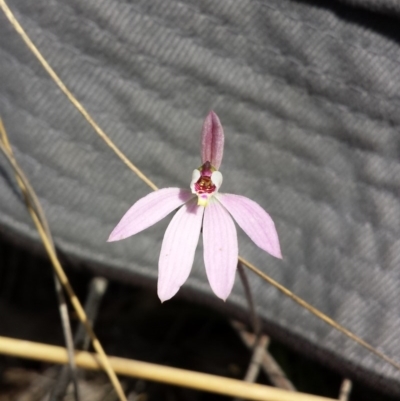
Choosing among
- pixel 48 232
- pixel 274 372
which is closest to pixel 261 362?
pixel 274 372

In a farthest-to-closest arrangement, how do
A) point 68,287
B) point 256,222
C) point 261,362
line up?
point 261,362 → point 68,287 → point 256,222

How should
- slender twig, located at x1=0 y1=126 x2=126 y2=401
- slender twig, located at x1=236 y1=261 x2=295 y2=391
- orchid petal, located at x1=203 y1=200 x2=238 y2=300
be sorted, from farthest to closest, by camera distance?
slender twig, located at x1=236 y1=261 x2=295 y2=391, slender twig, located at x1=0 y1=126 x2=126 y2=401, orchid petal, located at x1=203 y1=200 x2=238 y2=300

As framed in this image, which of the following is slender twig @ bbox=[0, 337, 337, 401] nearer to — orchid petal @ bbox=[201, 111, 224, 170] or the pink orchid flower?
the pink orchid flower

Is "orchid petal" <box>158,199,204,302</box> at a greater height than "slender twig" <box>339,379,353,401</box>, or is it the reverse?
"orchid petal" <box>158,199,204,302</box>

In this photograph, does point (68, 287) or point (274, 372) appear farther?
point (274, 372)

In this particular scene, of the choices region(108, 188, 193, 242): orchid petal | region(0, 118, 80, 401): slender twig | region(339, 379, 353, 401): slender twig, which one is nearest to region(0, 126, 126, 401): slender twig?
region(0, 118, 80, 401): slender twig

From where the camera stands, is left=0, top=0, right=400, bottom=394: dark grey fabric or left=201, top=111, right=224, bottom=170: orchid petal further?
left=0, top=0, right=400, bottom=394: dark grey fabric

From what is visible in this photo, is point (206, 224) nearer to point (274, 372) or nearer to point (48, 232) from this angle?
point (48, 232)

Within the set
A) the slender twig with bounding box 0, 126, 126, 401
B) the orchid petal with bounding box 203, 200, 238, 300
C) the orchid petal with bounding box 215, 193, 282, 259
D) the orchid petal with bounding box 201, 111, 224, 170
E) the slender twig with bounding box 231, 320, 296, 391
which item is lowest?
the slender twig with bounding box 231, 320, 296, 391
